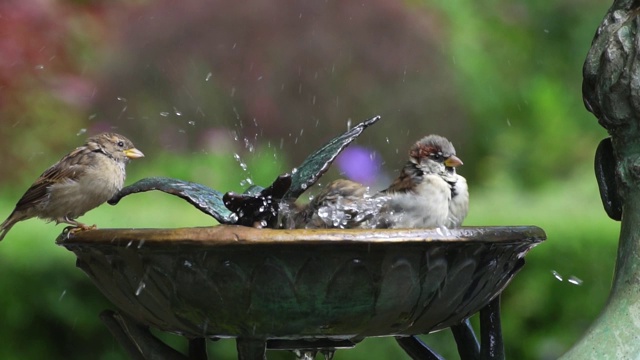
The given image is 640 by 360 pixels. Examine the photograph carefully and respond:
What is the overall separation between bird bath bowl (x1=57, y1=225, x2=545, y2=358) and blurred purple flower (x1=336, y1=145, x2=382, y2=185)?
3.59m

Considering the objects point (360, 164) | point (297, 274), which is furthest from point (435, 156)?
point (360, 164)

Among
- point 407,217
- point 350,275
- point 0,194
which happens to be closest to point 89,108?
point 0,194

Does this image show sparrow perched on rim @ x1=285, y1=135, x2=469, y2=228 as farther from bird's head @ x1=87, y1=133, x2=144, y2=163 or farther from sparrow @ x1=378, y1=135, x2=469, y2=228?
bird's head @ x1=87, y1=133, x2=144, y2=163

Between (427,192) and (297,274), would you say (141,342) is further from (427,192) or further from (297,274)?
(427,192)

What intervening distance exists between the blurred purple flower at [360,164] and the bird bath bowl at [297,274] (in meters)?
3.59

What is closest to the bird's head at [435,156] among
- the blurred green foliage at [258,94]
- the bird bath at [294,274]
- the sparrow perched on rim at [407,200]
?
the sparrow perched on rim at [407,200]

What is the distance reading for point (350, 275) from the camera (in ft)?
7.16

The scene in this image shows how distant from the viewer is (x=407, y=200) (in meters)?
3.07

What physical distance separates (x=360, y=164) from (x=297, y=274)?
4070mm

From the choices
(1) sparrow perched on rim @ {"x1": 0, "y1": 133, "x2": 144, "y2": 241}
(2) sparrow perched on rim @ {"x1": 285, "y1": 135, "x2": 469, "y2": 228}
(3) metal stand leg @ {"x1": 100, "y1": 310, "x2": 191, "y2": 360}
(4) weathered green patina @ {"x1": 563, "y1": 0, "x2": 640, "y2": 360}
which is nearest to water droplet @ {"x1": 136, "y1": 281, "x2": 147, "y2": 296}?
(3) metal stand leg @ {"x1": 100, "y1": 310, "x2": 191, "y2": 360}

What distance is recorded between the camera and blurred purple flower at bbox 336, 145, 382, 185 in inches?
240

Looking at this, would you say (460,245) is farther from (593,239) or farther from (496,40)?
(496,40)

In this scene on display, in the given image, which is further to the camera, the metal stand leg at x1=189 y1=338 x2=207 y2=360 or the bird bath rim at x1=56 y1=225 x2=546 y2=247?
the metal stand leg at x1=189 y1=338 x2=207 y2=360

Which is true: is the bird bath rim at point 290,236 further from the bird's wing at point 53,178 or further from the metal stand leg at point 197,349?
the bird's wing at point 53,178
